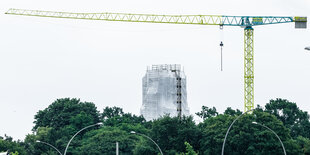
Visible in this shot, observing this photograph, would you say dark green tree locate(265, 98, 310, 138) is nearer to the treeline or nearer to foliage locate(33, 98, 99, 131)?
the treeline

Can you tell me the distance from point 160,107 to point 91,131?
107 ft

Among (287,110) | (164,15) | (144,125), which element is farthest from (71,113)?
(287,110)

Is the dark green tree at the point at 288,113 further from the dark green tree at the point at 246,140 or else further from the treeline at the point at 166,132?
the dark green tree at the point at 246,140

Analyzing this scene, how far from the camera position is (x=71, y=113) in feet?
590

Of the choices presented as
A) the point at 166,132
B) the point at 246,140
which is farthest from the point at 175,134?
the point at 246,140

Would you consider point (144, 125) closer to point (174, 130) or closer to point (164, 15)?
point (164, 15)

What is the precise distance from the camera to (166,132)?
395 ft

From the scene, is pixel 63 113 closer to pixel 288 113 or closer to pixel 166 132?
pixel 288 113

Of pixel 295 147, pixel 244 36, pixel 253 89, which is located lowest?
pixel 295 147

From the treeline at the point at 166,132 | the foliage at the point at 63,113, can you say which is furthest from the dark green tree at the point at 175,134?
the foliage at the point at 63,113

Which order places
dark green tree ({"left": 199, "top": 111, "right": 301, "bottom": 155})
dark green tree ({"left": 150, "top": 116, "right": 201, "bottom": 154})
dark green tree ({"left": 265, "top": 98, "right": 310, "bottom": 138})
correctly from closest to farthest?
1. dark green tree ({"left": 199, "top": 111, "right": 301, "bottom": 155})
2. dark green tree ({"left": 150, "top": 116, "right": 201, "bottom": 154})
3. dark green tree ({"left": 265, "top": 98, "right": 310, "bottom": 138})

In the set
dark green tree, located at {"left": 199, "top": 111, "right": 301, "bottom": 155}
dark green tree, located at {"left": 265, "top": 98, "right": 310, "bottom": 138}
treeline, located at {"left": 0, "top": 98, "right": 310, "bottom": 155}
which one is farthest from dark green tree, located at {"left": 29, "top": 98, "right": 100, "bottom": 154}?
dark green tree, located at {"left": 199, "top": 111, "right": 301, "bottom": 155}

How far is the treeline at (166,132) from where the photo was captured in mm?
115938

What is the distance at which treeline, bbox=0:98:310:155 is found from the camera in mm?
115938
